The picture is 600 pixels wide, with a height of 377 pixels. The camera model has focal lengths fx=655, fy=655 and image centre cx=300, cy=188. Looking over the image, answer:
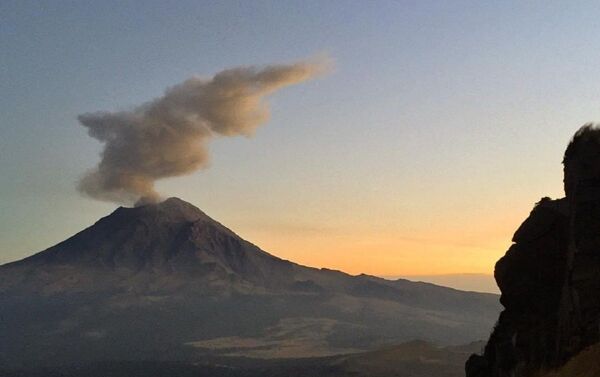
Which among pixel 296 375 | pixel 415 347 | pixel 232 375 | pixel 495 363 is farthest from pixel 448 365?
pixel 495 363

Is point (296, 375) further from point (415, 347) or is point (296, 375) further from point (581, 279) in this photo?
point (581, 279)

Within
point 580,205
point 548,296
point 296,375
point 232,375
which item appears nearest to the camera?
point 580,205

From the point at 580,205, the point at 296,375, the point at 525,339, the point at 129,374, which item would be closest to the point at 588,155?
the point at 580,205

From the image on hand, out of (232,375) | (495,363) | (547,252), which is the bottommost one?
(232,375)

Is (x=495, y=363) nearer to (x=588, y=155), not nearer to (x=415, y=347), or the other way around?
(x=588, y=155)

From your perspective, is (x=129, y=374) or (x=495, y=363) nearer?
(x=495, y=363)

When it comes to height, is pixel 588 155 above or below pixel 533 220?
above

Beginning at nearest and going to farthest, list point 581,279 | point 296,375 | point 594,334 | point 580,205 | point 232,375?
1. point 594,334
2. point 581,279
3. point 580,205
4. point 296,375
5. point 232,375
